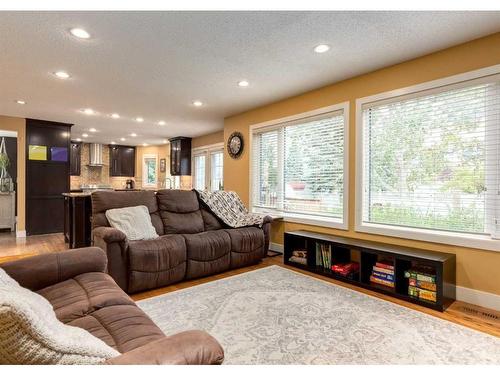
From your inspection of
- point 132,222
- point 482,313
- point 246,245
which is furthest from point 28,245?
point 482,313

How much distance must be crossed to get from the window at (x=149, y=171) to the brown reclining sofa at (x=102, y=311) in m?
8.04

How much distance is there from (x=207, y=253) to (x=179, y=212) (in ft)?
2.53

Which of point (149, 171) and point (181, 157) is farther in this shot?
point (149, 171)

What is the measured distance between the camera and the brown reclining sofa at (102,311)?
0.87 meters

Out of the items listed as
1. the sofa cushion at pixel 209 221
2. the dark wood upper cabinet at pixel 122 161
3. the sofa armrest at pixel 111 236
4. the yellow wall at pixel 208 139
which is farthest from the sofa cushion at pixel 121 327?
the dark wood upper cabinet at pixel 122 161

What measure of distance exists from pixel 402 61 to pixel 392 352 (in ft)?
9.35

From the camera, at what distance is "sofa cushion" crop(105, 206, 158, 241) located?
122 inches

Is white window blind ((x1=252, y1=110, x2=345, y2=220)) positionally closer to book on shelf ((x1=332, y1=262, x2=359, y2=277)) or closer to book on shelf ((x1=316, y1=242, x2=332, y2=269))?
book on shelf ((x1=316, y1=242, x2=332, y2=269))

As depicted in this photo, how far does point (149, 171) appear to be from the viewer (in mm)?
9930

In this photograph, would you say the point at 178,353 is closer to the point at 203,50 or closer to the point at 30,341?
the point at 30,341

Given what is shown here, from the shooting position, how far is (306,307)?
2.54 m

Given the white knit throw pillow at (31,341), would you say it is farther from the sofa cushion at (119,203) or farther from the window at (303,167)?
the window at (303,167)

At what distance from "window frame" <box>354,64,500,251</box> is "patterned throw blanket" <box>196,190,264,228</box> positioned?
1.42 meters
